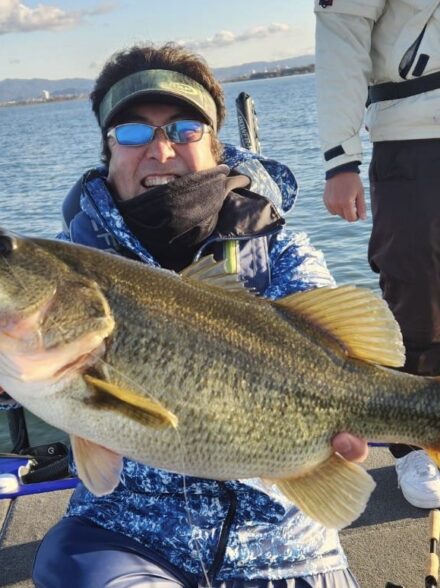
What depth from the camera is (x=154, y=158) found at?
9.28ft

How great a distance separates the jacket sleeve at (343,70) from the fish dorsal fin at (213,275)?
145cm

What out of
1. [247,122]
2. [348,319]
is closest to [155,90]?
[348,319]

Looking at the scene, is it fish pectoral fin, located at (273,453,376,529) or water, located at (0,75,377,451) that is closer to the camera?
fish pectoral fin, located at (273,453,376,529)

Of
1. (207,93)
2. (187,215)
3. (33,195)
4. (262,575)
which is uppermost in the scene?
(207,93)

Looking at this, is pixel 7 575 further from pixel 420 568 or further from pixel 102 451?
pixel 420 568

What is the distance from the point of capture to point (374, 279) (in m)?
9.95

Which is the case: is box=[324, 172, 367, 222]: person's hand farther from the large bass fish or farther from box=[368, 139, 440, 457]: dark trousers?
the large bass fish

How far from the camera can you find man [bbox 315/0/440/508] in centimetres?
334

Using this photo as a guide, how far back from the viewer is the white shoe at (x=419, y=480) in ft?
11.2

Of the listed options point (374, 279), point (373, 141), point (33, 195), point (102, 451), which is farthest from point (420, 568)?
point (33, 195)

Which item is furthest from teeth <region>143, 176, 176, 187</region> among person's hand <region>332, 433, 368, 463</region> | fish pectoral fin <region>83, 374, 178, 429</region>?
person's hand <region>332, 433, 368, 463</region>

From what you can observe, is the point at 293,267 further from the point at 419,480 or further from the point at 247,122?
the point at 247,122

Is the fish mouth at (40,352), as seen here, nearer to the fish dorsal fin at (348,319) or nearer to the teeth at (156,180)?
the fish dorsal fin at (348,319)

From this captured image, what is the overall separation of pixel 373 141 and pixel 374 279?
257 inches
